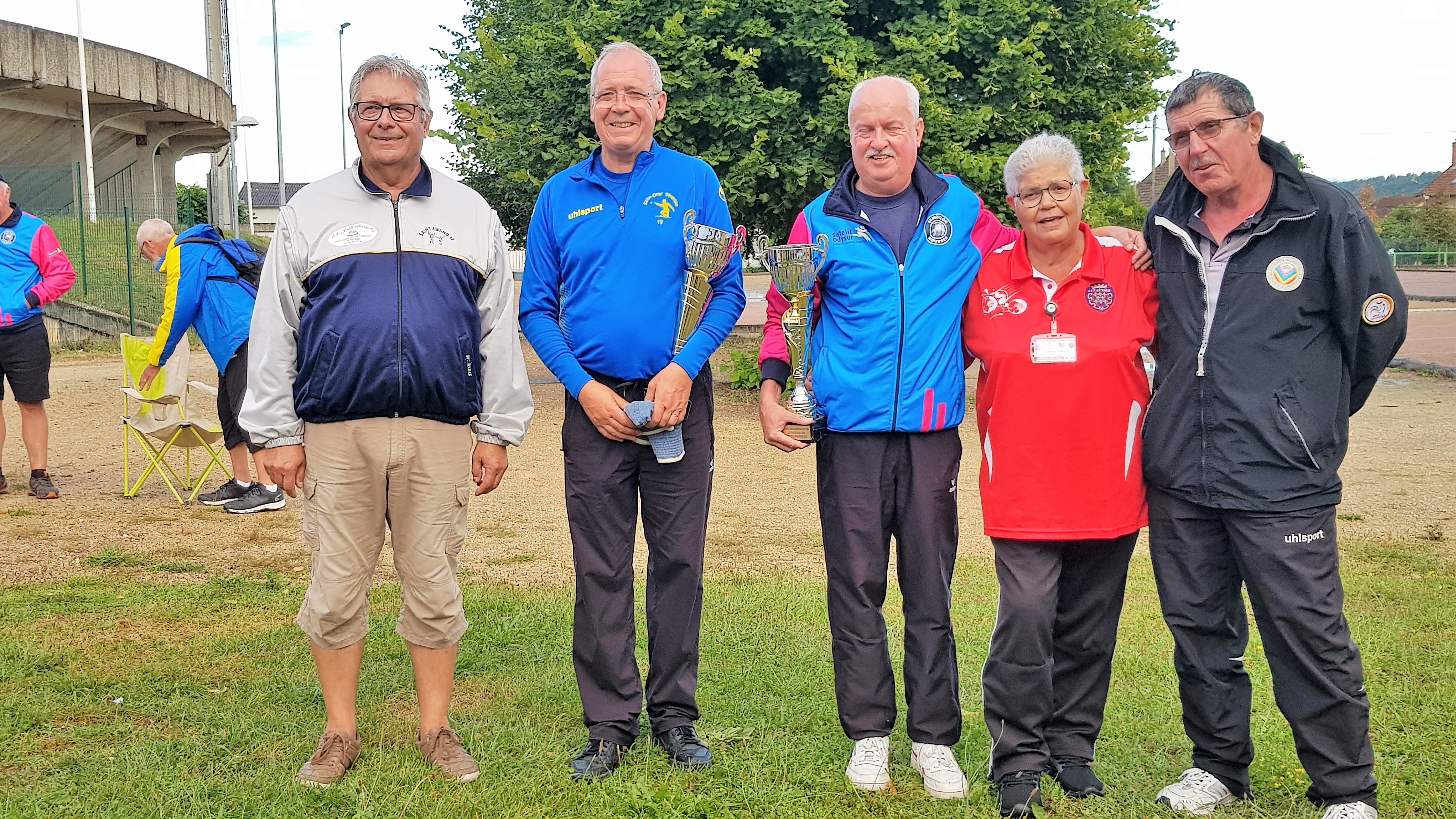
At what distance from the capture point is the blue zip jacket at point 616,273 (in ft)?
12.7

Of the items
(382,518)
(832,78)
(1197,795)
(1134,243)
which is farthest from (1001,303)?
(832,78)

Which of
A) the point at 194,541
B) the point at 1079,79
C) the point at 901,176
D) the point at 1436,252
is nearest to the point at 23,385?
the point at 194,541

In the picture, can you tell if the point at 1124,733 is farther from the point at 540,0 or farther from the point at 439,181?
the point at 540,0

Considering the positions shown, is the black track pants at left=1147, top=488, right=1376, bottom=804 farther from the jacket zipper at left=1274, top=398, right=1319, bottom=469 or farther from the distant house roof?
the distant house roof

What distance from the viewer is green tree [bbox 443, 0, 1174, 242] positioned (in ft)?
38.6

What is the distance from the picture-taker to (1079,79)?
12281 millimetres

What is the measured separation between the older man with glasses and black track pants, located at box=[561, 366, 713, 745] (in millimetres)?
328

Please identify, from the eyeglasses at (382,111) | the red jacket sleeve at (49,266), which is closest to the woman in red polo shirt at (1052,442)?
the eyeglasses at (382,111)

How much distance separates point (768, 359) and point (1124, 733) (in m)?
1.94

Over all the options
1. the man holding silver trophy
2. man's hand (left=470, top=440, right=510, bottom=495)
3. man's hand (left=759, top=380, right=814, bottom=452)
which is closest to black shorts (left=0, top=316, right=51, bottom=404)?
man's hand (left=470, top=440, right=510, bottom=495)

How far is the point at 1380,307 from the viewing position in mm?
3389

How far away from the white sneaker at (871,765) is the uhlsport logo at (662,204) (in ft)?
6.11

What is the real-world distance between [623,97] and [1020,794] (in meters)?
2.56

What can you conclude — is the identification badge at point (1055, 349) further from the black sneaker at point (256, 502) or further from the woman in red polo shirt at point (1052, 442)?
the black sneaker at point (256, 502)
